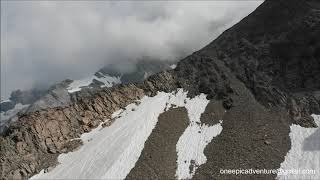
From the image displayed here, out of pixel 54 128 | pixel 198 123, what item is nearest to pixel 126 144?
pixel 198 123

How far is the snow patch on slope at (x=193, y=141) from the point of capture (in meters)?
65.4

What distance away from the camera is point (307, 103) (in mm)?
79250

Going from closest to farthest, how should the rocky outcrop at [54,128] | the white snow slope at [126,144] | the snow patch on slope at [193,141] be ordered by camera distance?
the snow patch on slope at [193,141] < the white snow slope at [126,144] < the rocky outcrop at [54,128]

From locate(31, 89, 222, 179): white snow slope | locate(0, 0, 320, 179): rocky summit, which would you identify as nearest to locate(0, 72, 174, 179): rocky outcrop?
locate(0, 0, 320, 179): rocky summit

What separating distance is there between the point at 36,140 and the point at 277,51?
50.9 m

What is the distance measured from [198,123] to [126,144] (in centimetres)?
1220

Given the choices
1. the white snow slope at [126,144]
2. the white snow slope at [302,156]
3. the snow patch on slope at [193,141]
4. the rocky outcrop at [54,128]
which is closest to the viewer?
the white snow slope at [302,156]

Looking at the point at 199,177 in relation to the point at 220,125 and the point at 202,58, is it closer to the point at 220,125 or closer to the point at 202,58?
the point at 220,125

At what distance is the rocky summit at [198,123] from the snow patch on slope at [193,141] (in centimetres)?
16

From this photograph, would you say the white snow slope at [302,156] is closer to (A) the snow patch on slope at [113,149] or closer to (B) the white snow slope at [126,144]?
(B) the white snow slope at [126,144]

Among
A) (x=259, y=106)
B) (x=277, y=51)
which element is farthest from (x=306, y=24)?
(x=259, y=106)

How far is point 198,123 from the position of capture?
75812 millimetres

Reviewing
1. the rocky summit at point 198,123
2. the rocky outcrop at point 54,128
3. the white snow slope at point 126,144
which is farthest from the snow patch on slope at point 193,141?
the rocky outcrop at point 54,128

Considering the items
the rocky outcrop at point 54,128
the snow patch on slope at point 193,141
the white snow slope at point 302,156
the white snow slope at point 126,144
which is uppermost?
the rocky outcrop at point 54,128
